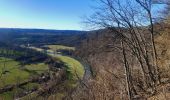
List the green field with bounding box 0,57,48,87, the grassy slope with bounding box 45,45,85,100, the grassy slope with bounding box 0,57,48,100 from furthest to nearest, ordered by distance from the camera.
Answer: the green field with bounding box 0,57,48,87, the grassy slope with bounding box 0,57,48,100, the grassy slope with bounding box 45,45,85,100

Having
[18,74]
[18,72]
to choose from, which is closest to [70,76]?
[18,74]

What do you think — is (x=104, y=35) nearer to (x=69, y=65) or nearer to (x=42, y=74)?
(x=42, y=74)

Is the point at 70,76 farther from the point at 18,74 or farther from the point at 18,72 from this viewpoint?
the point at 18,72

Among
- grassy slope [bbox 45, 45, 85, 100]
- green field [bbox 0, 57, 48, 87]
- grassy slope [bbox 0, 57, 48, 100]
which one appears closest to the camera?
grassy slope [bbox 45, 45, 85, 100]

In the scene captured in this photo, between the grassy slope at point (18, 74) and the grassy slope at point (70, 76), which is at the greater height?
the grassy slope at point (70, 76)

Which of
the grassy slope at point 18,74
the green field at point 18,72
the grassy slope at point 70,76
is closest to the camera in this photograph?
the grassy slope at point 70,76

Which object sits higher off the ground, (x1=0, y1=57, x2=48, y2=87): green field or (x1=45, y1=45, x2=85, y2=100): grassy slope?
(x1=45, y1=45, x2=85, y2=100): grassy slope

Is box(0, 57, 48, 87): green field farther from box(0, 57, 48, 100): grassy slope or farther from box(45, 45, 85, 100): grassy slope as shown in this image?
box(45, 45, 85, 100): grassy slope

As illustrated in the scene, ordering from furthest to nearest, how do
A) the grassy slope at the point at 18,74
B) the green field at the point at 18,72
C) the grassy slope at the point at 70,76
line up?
the green field at the point at 18,72 → the grassy slope at the point at 18,74 → the grassy slope at the point at 70,76

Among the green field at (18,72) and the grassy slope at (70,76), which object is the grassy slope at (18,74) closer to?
the green field at (18,72)

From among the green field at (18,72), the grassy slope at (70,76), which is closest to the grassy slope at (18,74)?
the green field at (18,72)

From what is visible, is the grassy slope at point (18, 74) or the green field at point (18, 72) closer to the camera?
the grassy slope at point (18, 74)

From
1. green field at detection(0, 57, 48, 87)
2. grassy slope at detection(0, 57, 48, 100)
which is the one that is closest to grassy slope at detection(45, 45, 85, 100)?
grassy slope at detection(0, 57, 48, 100)
